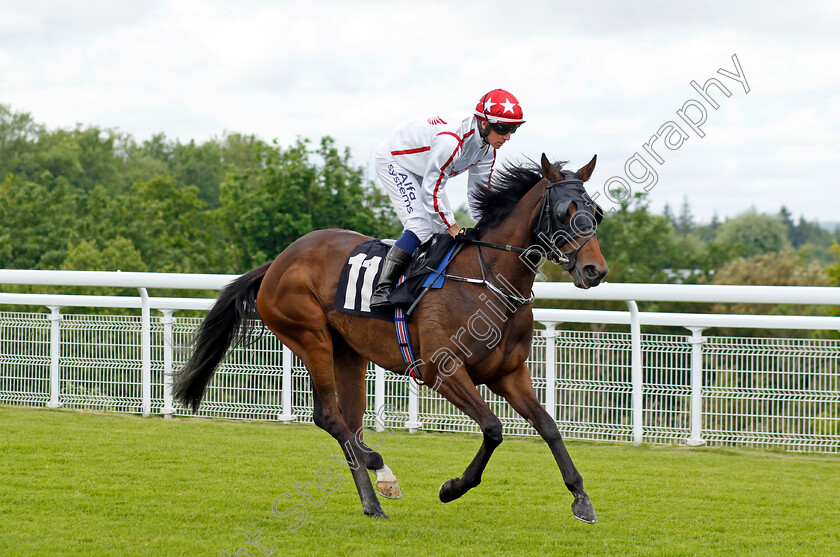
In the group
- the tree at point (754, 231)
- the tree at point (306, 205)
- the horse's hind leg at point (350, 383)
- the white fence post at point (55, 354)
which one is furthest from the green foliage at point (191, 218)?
the tree at point (754, 231)

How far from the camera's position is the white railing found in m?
6.88

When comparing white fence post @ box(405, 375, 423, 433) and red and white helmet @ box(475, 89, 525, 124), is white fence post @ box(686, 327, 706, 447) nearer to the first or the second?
white fence post @ box(405, 375, 423, 433)

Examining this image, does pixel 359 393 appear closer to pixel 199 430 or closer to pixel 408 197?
pixel 408 197

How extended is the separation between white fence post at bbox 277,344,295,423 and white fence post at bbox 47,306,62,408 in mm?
2169

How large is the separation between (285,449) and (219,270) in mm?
21527

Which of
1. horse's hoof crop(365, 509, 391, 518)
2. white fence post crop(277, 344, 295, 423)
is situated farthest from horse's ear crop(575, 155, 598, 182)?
white fence post crop(277, 344, 295, 423)

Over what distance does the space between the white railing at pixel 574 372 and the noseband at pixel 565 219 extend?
2178 mm

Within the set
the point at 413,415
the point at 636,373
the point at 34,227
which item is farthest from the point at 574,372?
the point at 34,227

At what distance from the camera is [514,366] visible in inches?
175

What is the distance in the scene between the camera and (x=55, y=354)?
328 inches

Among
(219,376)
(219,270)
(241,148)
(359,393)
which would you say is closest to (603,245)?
(219,270)

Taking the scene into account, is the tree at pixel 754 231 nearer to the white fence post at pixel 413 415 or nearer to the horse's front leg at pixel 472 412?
the white fence post at pixel 413 415

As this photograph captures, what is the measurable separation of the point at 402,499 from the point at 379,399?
2580mm

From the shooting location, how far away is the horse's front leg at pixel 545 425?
4117 millimetres
